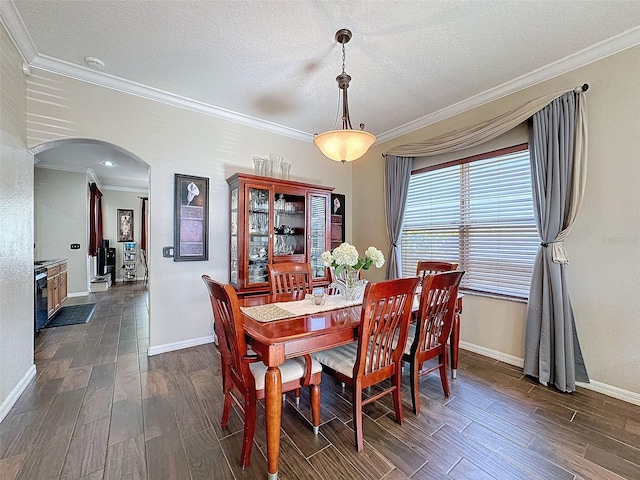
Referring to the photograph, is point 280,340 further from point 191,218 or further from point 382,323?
point 191,218

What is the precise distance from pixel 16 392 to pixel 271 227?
8.47ft

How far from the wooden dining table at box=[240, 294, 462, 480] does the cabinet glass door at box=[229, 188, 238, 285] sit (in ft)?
5.43

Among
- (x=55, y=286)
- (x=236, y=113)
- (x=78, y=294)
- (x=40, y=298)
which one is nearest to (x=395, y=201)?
(x=236, y=113)

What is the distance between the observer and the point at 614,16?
2000 mm

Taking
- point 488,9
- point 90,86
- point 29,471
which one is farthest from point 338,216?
point 29,471

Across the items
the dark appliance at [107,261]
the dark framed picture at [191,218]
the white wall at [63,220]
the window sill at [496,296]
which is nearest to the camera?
the window sill at [496,296]

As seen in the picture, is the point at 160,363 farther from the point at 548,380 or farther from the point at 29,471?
the point at 548,380

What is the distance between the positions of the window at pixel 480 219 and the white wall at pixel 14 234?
4.00 meters

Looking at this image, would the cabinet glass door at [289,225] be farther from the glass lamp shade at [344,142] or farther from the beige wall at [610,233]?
the beige wall at [610,233]

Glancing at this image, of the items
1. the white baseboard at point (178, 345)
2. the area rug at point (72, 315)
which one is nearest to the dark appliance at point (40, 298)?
the area rug at point (72, 315)

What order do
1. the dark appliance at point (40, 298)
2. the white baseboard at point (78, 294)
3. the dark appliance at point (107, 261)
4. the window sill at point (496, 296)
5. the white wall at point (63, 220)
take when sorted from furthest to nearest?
the dark appliance at point (107, 261) < the white baseboard at point (78, 294) < the white wall at point (63, 220) < the dark appliance at point (40, 298) < the window sill at point (496, 296)

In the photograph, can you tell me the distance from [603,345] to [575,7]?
101 inches

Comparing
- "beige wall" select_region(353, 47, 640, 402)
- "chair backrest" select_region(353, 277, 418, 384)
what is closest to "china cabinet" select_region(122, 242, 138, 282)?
"chair backrest" select_region(353, 277, 418, 384)

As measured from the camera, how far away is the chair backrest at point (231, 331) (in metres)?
1.46
